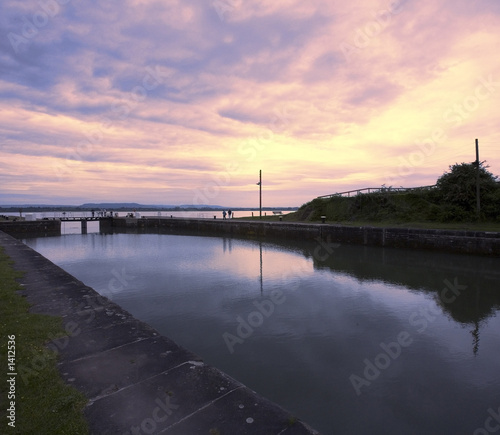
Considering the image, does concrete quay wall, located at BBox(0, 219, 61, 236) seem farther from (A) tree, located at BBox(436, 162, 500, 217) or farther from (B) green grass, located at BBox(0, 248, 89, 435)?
(A) tree, located at BBox(436, 162, 500, 217)

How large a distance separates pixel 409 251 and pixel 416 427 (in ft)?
63.1

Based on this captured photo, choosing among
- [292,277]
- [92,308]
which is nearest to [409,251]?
[292,277]

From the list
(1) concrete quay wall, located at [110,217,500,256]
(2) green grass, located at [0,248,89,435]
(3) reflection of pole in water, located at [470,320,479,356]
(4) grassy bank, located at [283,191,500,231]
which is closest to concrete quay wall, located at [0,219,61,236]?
(1) concrete quay wall, located at [110,217,500,256]

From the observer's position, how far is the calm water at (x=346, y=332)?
15.9 feet

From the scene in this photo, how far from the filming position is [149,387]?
12.1ft

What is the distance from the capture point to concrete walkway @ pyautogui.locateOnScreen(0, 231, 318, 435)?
3.08 m

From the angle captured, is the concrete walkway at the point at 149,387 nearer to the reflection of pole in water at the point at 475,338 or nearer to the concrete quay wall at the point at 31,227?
the reflection of pole in water at the point at 475,338

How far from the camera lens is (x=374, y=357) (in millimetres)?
6371

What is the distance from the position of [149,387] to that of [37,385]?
50.0 inches

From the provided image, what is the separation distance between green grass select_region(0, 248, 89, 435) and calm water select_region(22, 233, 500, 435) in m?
2.90

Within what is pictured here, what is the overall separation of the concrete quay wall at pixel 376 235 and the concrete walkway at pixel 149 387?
66.6ft

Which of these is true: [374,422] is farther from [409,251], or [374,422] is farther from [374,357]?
[409,251]

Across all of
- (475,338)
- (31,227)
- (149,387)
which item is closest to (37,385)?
(149,387)

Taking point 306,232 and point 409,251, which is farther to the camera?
point 306,232
